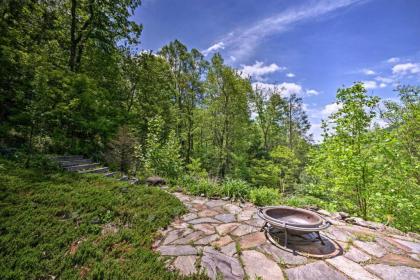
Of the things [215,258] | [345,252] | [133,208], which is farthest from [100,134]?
[345,252]

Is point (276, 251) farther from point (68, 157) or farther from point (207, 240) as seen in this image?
point (68, 157)

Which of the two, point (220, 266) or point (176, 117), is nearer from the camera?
point (220, 266)

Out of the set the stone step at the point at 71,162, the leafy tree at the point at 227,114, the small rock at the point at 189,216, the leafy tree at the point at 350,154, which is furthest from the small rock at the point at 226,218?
the leafy tree at the point at 227,114

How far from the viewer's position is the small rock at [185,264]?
2.13 metres

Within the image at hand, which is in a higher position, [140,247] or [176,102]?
[176,102]

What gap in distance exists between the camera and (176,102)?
585 inches

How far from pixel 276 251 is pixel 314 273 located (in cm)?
51

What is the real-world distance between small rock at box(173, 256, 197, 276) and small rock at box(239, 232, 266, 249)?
75cm

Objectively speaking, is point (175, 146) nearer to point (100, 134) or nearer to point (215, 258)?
point (100, 134)

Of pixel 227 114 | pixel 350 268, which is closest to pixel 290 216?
pixel 350 268

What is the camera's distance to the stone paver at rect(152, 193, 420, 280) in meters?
2.14

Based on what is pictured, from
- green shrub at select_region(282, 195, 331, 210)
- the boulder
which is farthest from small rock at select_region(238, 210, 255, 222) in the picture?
the boulder

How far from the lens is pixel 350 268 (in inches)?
87.9

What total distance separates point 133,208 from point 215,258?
6.27 ft
